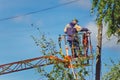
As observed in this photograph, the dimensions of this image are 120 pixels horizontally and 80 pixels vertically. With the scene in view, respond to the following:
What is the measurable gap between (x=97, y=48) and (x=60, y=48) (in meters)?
2.20

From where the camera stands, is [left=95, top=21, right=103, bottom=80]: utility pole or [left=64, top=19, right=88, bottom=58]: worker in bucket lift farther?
[left=95, top=21, right=103, bottom=80]: utility pole

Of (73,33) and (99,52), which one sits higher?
(73,33)

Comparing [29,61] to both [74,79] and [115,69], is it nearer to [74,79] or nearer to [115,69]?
[115,69]

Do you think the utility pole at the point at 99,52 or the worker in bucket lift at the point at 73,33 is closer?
the worker in bucket lift at the point at 73,33

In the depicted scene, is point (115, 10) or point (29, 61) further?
point (29, 61)

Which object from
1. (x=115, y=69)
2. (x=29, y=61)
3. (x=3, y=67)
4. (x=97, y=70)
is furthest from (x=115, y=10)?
(x=3, y=67)

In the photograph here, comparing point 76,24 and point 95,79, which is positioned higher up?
point 76,24

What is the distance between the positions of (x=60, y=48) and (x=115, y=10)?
10.9ft

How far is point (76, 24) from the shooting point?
2503 centimetres

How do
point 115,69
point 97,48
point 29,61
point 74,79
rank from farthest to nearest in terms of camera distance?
point 29,61, point 115,69, point 97,48, point 74,79

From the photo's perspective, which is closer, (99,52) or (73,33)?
(73,33)

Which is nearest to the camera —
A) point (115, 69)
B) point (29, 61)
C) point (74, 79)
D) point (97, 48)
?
point (74, 79)

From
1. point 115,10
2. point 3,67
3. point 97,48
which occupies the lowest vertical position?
point 3,67

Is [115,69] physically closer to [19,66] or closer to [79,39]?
[79,39]
